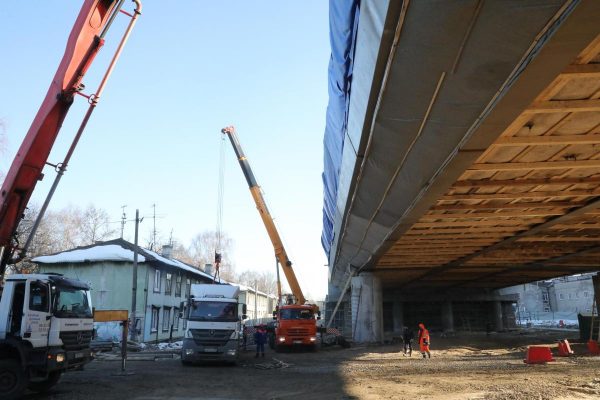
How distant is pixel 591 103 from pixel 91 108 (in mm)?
10728

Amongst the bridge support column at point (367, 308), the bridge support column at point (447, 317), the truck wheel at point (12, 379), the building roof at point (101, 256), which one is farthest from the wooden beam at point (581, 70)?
the bridge support column at point (447, 317)

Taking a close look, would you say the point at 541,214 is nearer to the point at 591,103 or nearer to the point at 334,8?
the point at 591,103

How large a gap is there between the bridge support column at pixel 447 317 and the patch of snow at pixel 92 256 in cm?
2637

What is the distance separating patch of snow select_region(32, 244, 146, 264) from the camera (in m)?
31.1

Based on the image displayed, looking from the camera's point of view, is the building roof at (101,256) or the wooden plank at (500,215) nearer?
the wooden plank at (500,215)

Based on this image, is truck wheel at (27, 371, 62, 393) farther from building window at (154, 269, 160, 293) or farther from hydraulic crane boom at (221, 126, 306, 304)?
building window at (154, 269, 160, 293)

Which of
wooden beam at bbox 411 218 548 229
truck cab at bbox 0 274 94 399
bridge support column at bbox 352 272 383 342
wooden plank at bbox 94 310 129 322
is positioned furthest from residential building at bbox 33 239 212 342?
wooden beam at bbox 411 218 548 229

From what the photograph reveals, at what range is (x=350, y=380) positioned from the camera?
13.1m

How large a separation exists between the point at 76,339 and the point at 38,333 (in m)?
1.17

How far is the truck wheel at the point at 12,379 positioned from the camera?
33.1ft

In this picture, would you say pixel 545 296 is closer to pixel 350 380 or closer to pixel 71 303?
pixel 350 380

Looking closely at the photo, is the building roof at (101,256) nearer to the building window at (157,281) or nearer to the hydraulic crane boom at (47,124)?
the building window at (157,281)

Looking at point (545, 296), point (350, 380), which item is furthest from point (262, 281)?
point (350, 380)

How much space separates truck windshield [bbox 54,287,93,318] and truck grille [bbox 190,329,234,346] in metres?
5.15
